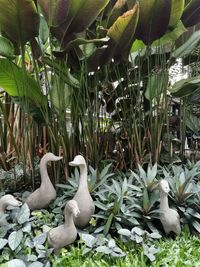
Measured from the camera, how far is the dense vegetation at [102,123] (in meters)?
1.68

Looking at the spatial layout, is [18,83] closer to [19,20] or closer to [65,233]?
[19,20]

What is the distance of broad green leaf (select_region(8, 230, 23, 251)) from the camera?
5.01 ft

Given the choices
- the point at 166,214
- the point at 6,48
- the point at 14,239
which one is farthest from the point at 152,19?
the point at 14,239

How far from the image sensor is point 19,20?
1.87 m

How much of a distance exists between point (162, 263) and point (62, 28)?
1453mm

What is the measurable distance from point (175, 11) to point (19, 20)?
1.05 metres

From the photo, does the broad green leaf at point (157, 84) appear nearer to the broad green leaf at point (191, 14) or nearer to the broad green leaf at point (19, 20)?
the broad green leaf at point (191, 14)

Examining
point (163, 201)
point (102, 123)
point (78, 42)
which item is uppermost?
point (78, 42)

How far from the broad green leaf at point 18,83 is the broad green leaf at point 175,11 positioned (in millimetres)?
1037

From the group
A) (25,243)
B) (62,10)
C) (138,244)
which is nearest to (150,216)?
(138,244)

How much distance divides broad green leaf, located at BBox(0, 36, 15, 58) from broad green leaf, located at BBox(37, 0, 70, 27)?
35 cm

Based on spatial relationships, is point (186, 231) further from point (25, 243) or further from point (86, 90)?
point (86, 90)

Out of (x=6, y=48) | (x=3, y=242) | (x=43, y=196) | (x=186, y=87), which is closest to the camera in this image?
(x=3, y=242)

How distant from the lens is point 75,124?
2471mm
